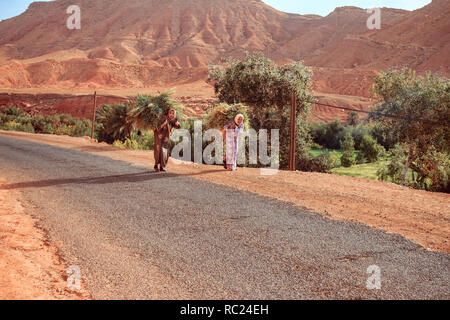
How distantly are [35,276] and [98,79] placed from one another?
250ft

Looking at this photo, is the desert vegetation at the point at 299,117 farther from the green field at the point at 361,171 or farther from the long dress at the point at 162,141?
the long dress at the point at 162,141

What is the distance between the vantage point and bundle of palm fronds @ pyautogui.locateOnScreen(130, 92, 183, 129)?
12.5 meters

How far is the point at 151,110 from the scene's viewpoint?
12.4 m

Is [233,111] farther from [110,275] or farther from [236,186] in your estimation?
[110,275]

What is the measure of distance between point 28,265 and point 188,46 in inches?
3963

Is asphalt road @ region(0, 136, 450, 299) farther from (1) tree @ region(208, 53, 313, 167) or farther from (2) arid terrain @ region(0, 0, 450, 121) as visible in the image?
(2) arid terrain @ region(0, 0, 450, 121)

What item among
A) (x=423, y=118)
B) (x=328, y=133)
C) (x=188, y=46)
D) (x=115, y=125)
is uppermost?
(x=188, y=46)

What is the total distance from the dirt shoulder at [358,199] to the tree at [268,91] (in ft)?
31.2

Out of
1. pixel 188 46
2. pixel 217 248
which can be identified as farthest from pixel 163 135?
pixel 188 46

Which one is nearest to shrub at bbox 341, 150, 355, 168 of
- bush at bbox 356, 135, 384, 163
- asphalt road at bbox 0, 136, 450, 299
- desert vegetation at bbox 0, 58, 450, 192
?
desert vegetation at bbox 0, 58, 450, 192

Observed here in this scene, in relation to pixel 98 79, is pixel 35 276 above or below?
below

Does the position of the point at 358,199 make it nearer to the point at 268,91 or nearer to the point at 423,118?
the point at 423,118
